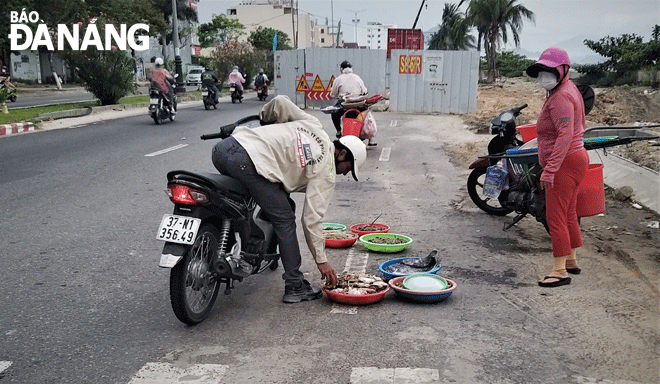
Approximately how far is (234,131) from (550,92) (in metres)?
2.60

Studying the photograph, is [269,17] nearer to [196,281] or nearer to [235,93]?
[235,93]

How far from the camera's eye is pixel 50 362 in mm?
3809

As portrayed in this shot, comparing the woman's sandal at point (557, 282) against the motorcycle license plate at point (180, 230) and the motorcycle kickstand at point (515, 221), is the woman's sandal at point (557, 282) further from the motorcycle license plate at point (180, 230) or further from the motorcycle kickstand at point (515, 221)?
the motorcycle license plate at point (180, 230)

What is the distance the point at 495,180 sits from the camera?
23.0 ft

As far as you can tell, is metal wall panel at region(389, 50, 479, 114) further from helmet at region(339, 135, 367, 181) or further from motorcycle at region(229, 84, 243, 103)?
helmet at region(339, 135, 367, 181)

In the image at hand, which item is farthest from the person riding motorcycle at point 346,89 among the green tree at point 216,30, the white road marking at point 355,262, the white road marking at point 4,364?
the green tree at point 216,30

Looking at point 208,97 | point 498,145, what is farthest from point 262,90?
point 498,145

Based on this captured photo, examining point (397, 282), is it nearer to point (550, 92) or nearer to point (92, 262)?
point (550, 92)

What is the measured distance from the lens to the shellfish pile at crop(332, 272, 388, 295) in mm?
4840

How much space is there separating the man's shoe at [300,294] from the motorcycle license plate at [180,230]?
1.01m

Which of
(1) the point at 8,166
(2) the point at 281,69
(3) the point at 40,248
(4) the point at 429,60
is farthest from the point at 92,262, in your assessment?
(2) the point at 281,69

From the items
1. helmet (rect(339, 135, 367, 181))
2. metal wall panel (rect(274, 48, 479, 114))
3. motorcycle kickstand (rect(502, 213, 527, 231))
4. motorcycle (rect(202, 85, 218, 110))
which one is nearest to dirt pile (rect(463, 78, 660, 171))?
metal wall panel (rect(274, 48, 479, 114))

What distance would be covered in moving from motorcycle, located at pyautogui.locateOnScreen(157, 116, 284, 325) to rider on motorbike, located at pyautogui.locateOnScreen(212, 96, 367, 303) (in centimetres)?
15

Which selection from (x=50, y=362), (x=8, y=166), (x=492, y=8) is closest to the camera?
(x=50, y=362)
